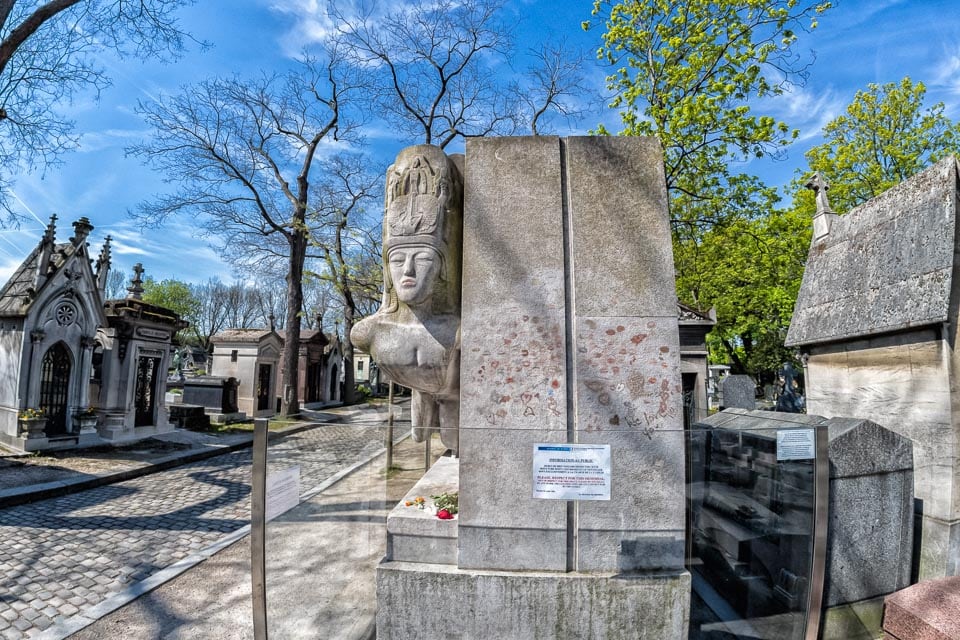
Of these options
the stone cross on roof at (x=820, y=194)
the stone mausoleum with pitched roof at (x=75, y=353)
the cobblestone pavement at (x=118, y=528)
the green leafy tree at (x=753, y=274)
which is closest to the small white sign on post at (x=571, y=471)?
the cobblestone pavement at (x=118, y=528)

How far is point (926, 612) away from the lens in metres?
2.83

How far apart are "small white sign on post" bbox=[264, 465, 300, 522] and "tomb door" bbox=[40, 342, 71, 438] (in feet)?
44.4

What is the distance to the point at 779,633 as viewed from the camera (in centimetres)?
318

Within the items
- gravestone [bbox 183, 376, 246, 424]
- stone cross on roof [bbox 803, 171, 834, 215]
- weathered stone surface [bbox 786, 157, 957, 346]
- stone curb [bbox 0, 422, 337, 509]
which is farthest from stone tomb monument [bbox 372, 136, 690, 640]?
gravestone [bbox 183, 376, 246, 424]

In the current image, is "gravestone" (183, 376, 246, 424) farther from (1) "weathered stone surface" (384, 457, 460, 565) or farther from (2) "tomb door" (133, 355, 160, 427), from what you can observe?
(1) "weathered stone surface" (384, 457, 460, 565)

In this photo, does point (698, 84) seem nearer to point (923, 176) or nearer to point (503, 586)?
point (923, 176)

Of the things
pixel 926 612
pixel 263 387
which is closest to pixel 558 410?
pixel 926 612

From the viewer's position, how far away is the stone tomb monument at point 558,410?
8.41 feet

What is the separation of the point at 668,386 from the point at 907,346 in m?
3.29

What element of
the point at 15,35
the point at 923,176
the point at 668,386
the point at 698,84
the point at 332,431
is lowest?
the point at 332,431

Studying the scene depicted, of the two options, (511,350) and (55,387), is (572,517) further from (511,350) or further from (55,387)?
(55,387)

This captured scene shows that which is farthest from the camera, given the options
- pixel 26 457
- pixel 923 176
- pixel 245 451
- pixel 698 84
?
pixel 245 451

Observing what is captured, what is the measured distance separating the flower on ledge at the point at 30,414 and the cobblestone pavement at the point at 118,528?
4.08 meters

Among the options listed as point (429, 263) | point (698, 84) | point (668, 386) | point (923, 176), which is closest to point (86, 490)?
point (429, 263)
